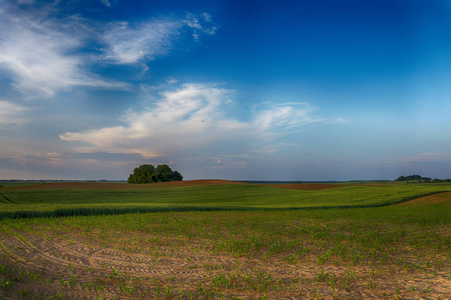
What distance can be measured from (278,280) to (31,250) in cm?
1180

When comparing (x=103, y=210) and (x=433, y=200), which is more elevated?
(x=103, y=210)

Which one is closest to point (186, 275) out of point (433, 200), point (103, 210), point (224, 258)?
point (224, 258)

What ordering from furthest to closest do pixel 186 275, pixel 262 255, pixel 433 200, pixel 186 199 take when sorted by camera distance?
pixel 186 199
pixel 433 200
pixel 262 255
pixel 186 275

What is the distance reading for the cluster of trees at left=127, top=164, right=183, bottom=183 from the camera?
88500 millimetres

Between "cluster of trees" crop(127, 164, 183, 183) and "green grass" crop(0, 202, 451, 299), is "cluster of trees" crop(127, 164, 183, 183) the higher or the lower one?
the higher one

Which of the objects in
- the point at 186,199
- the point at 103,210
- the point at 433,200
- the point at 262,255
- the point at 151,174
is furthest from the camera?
the point at 151,174

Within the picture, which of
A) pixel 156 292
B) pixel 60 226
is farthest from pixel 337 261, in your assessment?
pixel 60 226

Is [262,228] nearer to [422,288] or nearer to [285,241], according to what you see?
[285,241]

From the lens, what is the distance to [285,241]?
16906 mm

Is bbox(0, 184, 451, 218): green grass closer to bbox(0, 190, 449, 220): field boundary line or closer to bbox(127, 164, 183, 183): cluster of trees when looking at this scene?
bbox(0, 190, 449, 220): field boundary line

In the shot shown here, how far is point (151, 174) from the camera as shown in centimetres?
8925

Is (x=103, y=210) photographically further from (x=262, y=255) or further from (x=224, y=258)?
(x=262, y=255)

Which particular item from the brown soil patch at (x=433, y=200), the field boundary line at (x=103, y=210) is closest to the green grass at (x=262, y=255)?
the field boundary line at (x=103, y=210)

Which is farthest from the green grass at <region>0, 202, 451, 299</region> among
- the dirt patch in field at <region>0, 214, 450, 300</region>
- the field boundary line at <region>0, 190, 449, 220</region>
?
the field boundary line at <region>0, 190, 449, 220</region>
